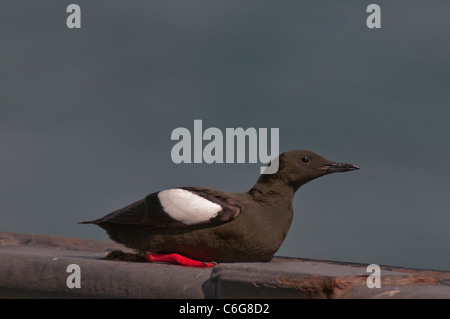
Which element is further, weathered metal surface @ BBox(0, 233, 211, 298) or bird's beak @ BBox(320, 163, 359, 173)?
bird's beak @ BBox(320, 163, 359, 173)

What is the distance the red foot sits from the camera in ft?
13.7

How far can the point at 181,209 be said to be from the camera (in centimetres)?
421

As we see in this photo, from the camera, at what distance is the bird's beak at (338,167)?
175 inches

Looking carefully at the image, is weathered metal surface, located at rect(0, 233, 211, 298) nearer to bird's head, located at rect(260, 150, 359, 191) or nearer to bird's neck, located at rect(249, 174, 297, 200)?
bird's neck, located at rect(249, 174, 297, 200)

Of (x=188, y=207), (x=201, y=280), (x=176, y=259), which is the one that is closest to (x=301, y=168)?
(x=188, y=207)

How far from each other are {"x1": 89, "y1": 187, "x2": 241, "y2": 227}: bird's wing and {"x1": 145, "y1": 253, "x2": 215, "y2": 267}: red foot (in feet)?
0.67

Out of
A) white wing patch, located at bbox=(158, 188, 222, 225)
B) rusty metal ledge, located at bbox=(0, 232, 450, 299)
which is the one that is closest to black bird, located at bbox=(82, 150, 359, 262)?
white wing patch, located at bbox=(158, 188, 222, 225)

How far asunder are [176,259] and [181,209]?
0.32 metres

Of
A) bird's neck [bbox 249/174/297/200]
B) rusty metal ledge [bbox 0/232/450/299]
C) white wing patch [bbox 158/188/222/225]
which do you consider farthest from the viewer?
bird's neck [bbox 249/174/297/200]

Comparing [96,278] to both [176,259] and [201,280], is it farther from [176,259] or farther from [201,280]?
[201,280]

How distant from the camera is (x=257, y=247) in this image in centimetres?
423
